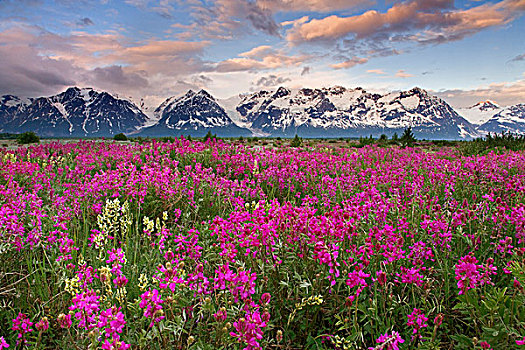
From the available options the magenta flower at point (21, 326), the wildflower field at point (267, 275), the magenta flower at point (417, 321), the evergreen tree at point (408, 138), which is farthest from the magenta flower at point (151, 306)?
the evergreen tree at point (408, 138)

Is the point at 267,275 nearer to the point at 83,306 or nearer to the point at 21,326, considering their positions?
the point at 83,306

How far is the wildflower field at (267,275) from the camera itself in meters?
2.04

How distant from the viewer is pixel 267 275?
2.82 m

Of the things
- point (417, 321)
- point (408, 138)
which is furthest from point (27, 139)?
point (408, 138)

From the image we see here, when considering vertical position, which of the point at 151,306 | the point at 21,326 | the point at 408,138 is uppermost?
the point at 408,138

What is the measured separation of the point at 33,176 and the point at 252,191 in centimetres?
476

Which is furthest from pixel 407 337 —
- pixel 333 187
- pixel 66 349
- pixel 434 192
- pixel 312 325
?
pixel 434 192

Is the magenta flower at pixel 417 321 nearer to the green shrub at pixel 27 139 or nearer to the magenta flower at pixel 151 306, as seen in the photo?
the magenta flower at pixel 151 306

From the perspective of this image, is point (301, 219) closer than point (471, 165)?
Yes

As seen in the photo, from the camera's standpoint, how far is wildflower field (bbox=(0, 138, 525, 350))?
2.04 meters

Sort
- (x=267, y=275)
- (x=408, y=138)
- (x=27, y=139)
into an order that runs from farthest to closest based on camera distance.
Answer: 1. (x=408, y=138)
2. (x=27, y=139)
3. (x=267, y=275)

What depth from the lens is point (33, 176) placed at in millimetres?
6551

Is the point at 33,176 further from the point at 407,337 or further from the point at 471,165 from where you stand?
the point at 471,165

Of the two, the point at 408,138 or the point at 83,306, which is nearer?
the point at 83,306
